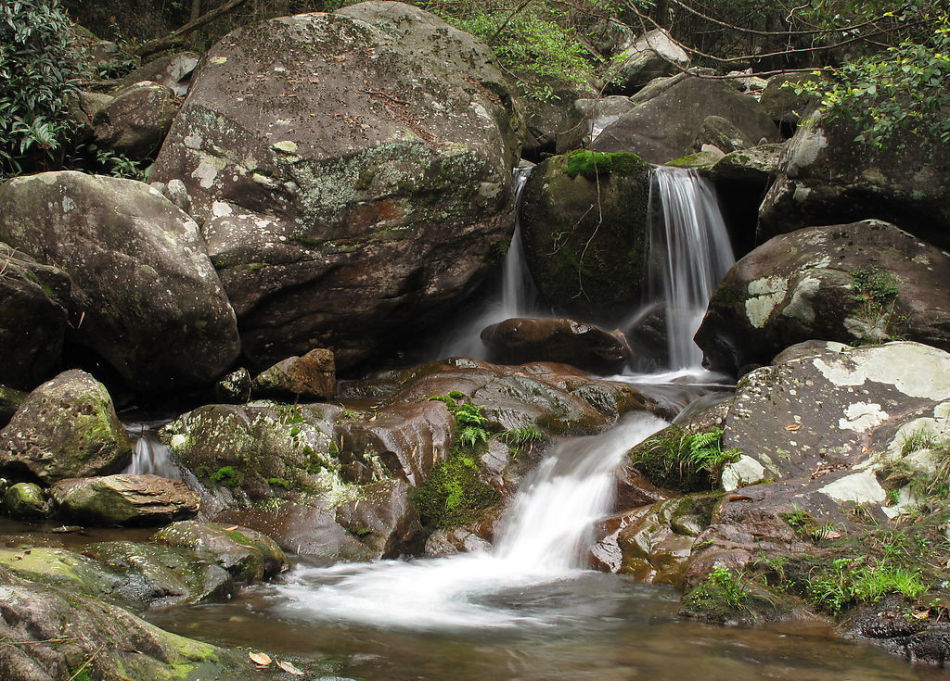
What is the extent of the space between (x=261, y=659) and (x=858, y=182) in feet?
25.5

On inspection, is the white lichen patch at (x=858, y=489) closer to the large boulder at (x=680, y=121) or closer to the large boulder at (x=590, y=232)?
the large boulder at (x=590, y=232)

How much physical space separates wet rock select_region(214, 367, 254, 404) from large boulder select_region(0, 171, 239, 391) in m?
0.55

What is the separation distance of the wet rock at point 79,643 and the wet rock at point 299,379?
5214 millimetres

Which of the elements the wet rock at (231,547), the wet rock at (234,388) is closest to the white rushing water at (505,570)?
the wet rock at (231,547)

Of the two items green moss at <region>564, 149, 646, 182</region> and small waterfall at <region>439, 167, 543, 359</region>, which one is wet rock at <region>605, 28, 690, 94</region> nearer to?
green moss at <region>564, 149, 646, 182</region>

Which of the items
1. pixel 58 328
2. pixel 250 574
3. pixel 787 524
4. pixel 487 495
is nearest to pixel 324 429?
pixel 487 495

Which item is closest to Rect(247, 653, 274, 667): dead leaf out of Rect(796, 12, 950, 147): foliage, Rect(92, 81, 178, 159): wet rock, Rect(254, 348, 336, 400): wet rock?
Rect(254, 348, 336, 400): wet rock

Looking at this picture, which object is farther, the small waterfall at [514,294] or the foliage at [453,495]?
the small waterfall at [514,294]

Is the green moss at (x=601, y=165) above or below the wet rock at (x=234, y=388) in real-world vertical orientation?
above

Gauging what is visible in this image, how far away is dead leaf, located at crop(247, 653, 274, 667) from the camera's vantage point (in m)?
2.85

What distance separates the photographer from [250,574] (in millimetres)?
4766

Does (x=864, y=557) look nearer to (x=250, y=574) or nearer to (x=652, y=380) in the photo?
(x=250, y=574)

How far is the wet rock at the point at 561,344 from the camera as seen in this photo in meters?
9.20

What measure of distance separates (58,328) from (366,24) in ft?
19.2
